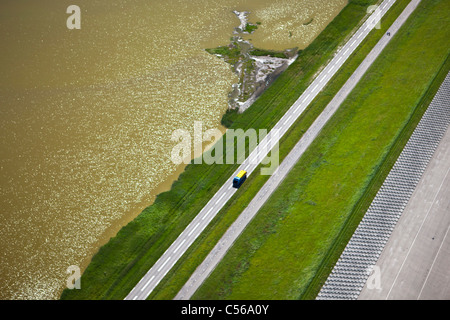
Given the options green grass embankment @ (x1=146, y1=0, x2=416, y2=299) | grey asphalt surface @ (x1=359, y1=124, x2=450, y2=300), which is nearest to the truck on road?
green grass embankment @ (x1=146, y1=0, x2=416, y2=299)

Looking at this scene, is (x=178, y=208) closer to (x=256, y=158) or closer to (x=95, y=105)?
(x=256, y=158)

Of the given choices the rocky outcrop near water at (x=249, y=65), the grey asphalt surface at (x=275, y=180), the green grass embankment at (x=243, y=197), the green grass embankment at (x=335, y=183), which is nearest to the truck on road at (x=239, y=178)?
the green grass embankment at (x=243, y=197)

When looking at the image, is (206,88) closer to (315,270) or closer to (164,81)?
(164,81)

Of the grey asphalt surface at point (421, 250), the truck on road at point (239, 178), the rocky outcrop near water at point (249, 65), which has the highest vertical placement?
the rocky outcrop near water at point (249, 65)

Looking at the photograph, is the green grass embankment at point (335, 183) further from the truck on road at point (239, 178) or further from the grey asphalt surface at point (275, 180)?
the truck on road at point (239, 178)

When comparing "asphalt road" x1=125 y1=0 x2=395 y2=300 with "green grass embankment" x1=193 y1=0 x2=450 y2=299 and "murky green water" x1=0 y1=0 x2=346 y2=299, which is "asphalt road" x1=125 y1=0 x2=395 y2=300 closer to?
"green grass embankment" x1=193 y1=0 x2=450 y2=299

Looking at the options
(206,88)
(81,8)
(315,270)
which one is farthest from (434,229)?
(81,8)
